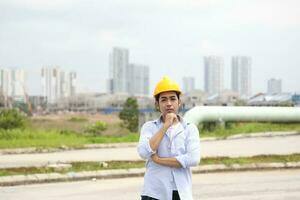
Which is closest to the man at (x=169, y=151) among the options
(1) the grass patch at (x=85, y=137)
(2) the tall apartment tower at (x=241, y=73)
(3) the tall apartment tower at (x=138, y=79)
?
(1) the grass patch at (x=85, y=137)

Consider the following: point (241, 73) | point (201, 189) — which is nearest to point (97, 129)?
point (201, 189)

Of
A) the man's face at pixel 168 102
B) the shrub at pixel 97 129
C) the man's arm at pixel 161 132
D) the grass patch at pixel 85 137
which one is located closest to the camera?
the man's arm at pixel 161 132

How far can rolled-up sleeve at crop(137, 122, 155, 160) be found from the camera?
410 centimetres

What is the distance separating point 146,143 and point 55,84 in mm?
169618

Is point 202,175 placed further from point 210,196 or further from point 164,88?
point 164,88

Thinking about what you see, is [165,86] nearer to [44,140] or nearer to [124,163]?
[124,163]

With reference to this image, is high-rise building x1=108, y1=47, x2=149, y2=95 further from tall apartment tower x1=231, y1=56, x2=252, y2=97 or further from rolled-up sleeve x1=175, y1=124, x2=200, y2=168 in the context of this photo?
rolled-up sleeve x1=175, y1=124, x2=200, y2=168

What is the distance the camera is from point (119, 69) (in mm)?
171250

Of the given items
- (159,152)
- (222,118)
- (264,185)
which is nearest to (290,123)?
(222,118)

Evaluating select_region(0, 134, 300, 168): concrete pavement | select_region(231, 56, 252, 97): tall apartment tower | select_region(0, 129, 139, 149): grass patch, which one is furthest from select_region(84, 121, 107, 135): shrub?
select_region(231, 56, 252, 97): tall apartment tower

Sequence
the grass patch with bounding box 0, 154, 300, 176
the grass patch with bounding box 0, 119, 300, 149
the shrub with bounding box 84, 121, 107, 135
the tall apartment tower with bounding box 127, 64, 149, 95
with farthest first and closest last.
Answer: the tall apartment tower with bounding box 127, 64, 149, 95
the shrub with bounding box 84, 121, 107, 135
the grass patch with bounding box 0, 119, 300, 149
the grass patch with bounding box 0, 154, 300, 176

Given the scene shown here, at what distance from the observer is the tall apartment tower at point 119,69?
172125mm

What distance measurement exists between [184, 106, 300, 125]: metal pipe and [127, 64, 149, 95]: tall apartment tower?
483 feet

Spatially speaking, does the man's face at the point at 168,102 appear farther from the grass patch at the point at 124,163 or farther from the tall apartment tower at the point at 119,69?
the tall apartment tower at the point at 119,69
